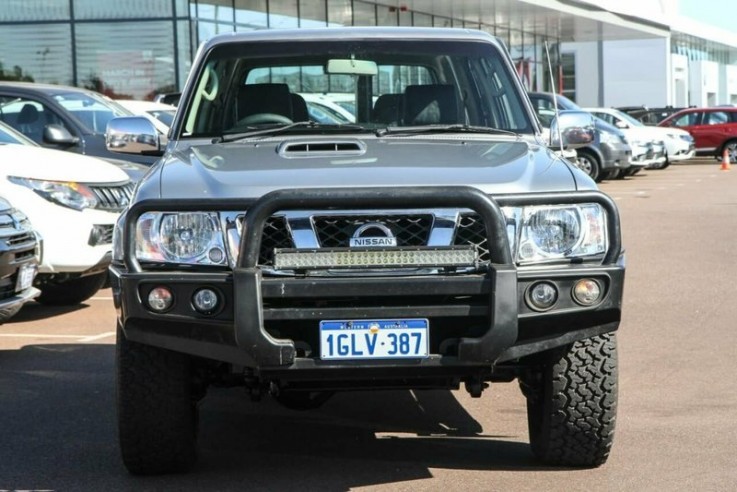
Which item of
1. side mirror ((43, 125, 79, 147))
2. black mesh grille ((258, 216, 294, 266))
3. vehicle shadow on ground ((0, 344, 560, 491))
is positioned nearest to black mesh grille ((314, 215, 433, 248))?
black mesh grille ((258, 216, 294, 266))

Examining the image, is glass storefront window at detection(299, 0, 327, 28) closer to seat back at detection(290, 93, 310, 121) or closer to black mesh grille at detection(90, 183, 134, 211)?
black mesh grille at detection(90, 183, 134, 211)

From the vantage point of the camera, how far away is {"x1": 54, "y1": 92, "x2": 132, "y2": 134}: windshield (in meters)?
13.6

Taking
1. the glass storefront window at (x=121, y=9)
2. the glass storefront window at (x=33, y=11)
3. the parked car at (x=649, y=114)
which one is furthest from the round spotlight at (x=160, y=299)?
the parked car at (x=649, y=114)

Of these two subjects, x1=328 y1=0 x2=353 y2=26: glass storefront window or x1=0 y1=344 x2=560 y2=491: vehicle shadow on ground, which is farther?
x1=328 y1=0 x2=353 y2=26: glass storefront window

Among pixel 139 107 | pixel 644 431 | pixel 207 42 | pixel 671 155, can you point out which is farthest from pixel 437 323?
pixel 671 155

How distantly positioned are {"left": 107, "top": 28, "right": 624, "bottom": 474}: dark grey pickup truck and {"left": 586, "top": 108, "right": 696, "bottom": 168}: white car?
23.2 m

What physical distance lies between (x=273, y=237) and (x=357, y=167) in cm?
45

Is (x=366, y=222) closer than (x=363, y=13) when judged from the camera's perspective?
Yes

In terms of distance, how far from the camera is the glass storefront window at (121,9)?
26.8 meters

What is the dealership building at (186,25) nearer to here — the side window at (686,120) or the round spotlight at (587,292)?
the side window at (686,120)

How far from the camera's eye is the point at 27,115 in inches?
531

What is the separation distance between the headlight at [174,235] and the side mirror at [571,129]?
2.26 m

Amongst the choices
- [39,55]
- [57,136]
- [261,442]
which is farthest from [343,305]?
[39,55]

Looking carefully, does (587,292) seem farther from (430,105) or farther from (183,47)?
(183,47)
